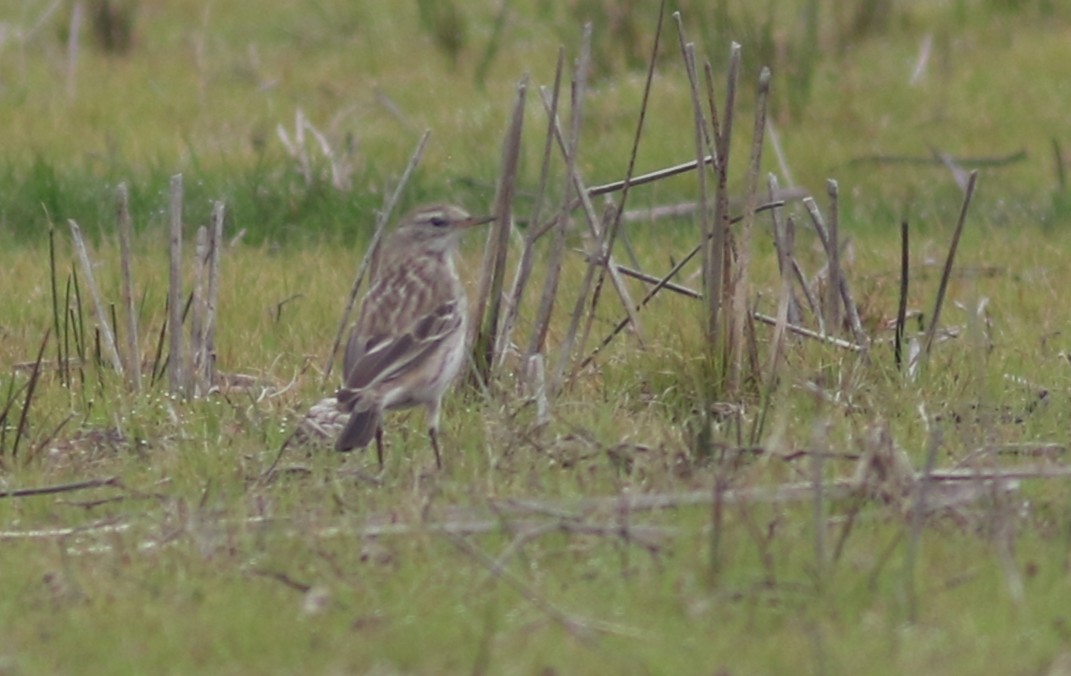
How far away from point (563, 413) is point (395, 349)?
21.3 inches

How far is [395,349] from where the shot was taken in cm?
630

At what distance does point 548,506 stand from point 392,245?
96.8 inches

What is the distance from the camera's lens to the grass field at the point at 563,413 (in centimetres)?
445

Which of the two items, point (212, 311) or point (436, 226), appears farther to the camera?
point (436, 226)

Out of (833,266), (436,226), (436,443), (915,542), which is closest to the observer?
(915,542)

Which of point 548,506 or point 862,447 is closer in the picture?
point 548,506

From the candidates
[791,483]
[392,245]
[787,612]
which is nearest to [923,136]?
[392,245]

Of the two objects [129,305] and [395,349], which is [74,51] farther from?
[395,349]

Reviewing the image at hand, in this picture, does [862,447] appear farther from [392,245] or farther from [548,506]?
[392,245]

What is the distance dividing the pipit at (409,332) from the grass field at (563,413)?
145 mm

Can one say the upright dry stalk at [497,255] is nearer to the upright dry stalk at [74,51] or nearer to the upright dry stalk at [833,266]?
the upright dry stalk at [833,266]

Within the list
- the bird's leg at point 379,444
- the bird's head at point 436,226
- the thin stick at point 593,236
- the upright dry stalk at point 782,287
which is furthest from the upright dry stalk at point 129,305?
the upright dry stalk at point 782,287

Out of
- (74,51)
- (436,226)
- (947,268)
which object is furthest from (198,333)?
(74,51)

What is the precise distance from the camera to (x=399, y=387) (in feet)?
19.9
